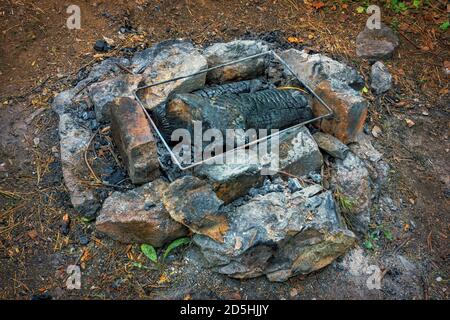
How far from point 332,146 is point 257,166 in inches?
24.6

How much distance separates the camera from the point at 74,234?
2.74 m

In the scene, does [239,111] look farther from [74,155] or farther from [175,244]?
[74,155]

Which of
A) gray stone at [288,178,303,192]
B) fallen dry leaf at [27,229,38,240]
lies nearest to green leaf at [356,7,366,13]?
gray stone at [288,178,303,192]

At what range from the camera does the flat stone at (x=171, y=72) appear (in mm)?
3121

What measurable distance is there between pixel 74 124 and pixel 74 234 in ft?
2.62

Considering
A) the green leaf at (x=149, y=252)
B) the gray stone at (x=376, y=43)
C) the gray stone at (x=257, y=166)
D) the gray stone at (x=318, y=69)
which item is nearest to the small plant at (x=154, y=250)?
the green leaf at (x=149, y=252)

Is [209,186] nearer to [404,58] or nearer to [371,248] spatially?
[371,248]

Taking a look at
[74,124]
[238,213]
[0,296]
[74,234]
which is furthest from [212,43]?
[0,296]

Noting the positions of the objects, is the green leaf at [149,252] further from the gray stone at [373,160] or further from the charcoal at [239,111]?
the gray stone at [373,160]

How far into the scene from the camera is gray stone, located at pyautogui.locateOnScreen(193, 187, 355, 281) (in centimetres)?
258

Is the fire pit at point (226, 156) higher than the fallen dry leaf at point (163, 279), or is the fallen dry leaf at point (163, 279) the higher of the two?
the fire pit at point (226, 156)

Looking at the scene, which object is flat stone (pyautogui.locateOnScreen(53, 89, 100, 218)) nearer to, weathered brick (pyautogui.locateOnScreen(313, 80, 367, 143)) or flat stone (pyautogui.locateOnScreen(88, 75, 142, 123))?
flat stone (pyautogui.locateOnScreen(88, 75, 142, 123))

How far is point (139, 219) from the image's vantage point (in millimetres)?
2582

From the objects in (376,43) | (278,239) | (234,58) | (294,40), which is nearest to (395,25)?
(376,43)
